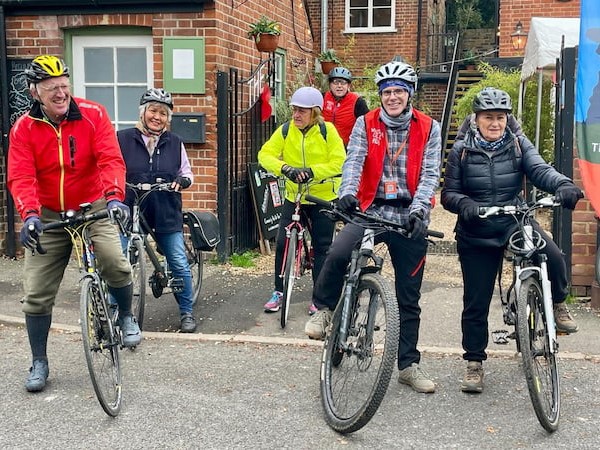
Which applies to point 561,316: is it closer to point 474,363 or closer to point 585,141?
point 474,363

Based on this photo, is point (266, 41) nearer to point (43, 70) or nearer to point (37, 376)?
point (43, 70)

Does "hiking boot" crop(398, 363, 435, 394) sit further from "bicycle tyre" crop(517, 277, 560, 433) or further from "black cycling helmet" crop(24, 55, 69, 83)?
"black cycling helmet" crop(24, 55, 69, 83)

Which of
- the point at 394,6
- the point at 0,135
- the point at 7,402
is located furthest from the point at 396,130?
the point at 394,6

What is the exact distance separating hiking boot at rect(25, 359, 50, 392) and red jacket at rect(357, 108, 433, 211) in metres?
2.33

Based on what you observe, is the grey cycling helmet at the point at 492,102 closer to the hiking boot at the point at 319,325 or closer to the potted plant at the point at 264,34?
the hiking boot at the point at 319,325

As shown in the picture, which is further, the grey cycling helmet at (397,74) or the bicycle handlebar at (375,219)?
the grey cycling helmet at (397,74)

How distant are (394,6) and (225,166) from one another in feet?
38.3

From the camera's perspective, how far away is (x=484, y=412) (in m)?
4.46

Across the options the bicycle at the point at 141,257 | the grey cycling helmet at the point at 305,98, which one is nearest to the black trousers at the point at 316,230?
the grey cycling helmet at the point at 305,98

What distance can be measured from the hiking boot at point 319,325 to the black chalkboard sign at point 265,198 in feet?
14.6

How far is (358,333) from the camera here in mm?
4277

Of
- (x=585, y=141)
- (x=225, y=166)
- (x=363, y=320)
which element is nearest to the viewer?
(x=363, y=320)

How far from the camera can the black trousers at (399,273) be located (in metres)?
4.51

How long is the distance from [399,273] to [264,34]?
18.2ft
